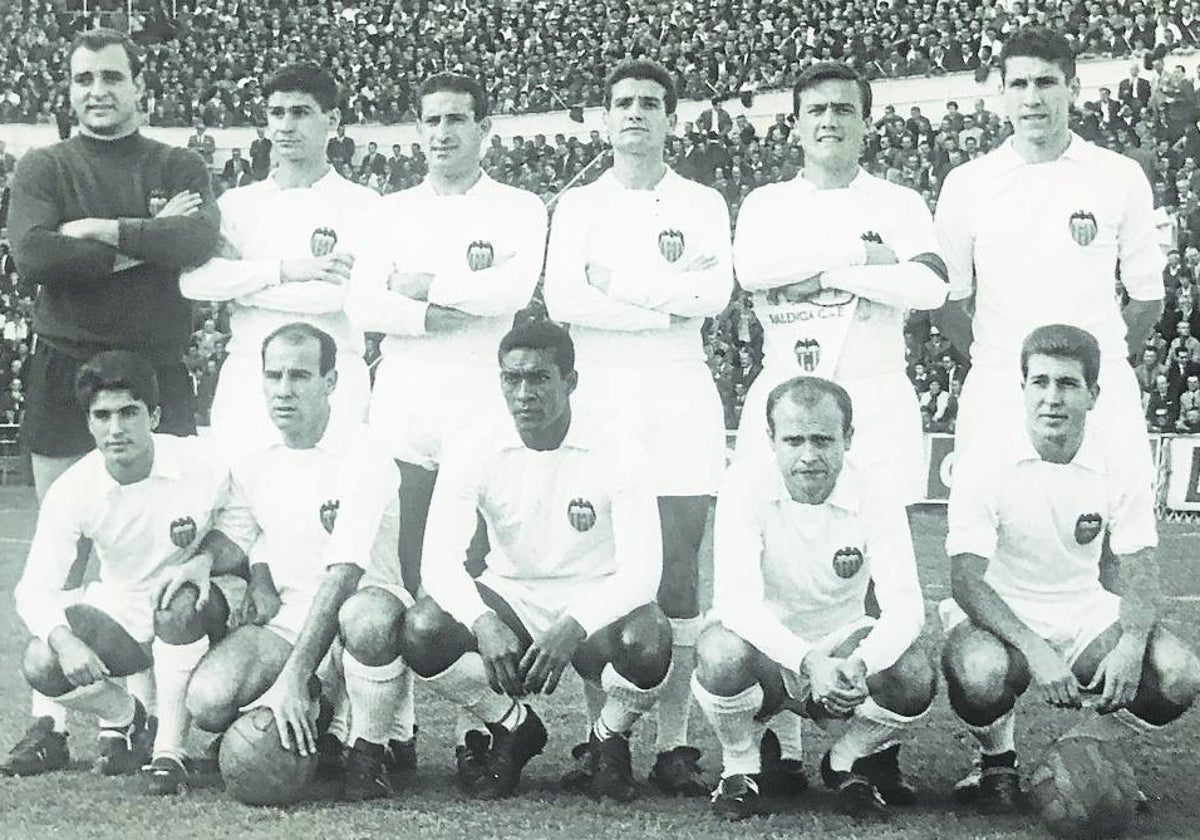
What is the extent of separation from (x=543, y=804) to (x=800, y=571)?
2.96 feet

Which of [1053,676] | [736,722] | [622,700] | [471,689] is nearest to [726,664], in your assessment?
[736,722]

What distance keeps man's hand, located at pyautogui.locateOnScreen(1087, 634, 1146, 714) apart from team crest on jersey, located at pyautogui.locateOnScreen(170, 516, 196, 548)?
2469 millimetres

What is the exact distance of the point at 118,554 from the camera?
3889 millimetres

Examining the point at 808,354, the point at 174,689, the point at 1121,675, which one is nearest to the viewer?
the point at 1121,675

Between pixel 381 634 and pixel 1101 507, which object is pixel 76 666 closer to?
pixel 381 634

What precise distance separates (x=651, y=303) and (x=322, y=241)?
1056 mm

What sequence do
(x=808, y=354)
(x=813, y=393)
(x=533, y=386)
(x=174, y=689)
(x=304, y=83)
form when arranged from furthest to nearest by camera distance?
(x=304, y=83), (x=808, y=354), (x=174, y=689), (x=533, y=386), (x=813, y=393)

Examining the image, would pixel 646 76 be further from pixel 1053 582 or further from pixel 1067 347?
pixel 1053 582

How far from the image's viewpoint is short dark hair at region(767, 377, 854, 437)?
11.5 feet

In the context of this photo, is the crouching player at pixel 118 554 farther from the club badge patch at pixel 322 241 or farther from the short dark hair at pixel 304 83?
the short dark hair at pixel 304 83

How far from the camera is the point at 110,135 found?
415cm

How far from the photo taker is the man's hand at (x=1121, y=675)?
3.38m

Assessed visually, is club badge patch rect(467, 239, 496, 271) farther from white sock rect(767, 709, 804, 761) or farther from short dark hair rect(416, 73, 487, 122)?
white sock rect(767, 709, 804, 761)

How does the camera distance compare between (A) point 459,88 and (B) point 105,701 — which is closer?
(B) point 105,701
